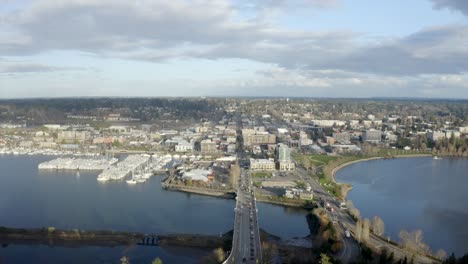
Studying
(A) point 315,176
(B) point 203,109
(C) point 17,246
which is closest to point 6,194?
(C) point 17,246

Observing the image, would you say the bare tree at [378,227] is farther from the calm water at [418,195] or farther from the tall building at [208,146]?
the tall building at [208,146]

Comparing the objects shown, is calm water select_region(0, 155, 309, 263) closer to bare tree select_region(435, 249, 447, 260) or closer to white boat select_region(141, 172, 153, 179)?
white boat select_region(141, 172, 153, 179)

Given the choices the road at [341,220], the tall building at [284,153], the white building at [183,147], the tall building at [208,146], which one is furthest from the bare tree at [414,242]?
the white building at [183,147]

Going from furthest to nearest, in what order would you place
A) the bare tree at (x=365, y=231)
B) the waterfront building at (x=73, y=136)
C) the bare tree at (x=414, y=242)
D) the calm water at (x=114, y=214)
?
the waterfront building at (x=73, y=136), the bare tree at (x=365, y=231), the calm water at (x=114, y=214), the bare tree at (x=414, y=242)

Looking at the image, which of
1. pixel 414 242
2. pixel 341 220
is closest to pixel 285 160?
pixel 341 220

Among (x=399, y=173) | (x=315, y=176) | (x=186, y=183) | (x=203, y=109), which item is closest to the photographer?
(x=186, y=183)

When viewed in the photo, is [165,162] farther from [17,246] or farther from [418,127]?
[418,127]

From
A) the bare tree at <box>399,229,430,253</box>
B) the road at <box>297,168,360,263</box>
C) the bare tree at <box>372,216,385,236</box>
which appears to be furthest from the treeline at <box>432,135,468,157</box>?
the bare tree at <box>399,229,430,253</box>
